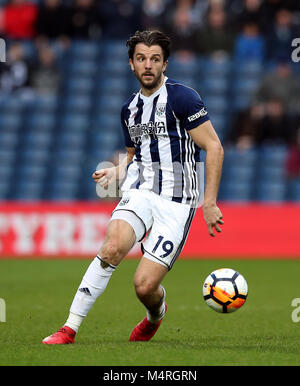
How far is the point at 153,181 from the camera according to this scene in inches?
268

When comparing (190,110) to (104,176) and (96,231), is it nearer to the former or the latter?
(104,176)

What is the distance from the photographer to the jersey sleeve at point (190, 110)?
653 centimetres

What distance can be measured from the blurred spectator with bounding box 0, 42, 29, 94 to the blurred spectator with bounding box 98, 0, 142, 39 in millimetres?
1979

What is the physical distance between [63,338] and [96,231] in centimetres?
974

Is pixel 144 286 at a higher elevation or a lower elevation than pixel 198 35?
lower

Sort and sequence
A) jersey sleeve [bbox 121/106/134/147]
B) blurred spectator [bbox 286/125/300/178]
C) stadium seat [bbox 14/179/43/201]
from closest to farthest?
jersey sleeve [bbox 121/106/134/147] → blurred spectator [bbox 286/125/300/178] → stadium seat [bbox 14/179/43/201]

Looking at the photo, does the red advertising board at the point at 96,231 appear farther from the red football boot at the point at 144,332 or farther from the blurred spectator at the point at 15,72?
the red football boot at the point at 144,332

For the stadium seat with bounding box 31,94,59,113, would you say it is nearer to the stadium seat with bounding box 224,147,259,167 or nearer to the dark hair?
the stadium seat with bounding box 224,147,259,167

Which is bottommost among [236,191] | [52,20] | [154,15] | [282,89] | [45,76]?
[236,191]

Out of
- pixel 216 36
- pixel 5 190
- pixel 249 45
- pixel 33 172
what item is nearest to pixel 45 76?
pixel 33 172

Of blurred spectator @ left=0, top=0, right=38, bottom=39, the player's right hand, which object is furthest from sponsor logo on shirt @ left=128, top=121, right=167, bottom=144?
blurred spectator @ left=0, top=0, right=38, bottom=39

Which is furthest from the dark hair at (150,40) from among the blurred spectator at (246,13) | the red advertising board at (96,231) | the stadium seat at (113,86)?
the stadium seat at (113,86)

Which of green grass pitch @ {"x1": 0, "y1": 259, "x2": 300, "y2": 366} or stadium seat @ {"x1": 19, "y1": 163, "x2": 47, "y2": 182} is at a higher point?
green grass pitch @ {"x1": 0, "y1": 259, "x2": 300, "y2": 366}

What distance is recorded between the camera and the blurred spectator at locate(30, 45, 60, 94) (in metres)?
19.1
